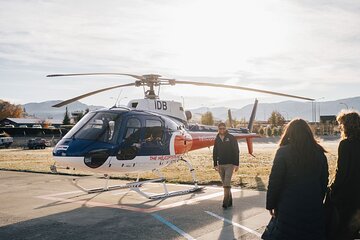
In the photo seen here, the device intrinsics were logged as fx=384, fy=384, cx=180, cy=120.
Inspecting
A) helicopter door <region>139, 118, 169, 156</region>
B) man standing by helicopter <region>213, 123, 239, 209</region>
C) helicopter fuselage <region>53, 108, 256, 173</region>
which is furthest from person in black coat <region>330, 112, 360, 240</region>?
A: helicopter door <region>139, 118, 169, 156</region>

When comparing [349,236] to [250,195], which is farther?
[250,195]

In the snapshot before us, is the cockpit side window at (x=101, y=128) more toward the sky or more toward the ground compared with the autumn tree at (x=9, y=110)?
more toward the ground

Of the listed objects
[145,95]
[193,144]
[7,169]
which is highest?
[145,95]

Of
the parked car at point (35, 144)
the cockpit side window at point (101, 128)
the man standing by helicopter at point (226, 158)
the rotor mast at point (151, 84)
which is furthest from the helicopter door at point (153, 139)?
the parked car at point (35, 144)

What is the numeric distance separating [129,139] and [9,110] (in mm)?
146343

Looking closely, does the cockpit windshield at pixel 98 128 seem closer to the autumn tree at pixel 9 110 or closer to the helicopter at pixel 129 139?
the helicopter at pixel 129 139

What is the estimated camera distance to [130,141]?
1102 centimetres

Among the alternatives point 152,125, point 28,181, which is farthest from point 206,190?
point 28,181

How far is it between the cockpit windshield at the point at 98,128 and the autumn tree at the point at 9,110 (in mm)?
142004

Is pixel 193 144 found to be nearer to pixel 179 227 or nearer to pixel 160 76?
pixel 160 76

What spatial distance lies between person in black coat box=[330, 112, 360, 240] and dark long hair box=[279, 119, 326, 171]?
402mm

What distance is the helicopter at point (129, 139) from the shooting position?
10.2m

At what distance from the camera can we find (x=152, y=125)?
1177cm

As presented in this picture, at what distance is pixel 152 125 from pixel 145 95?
219cm
